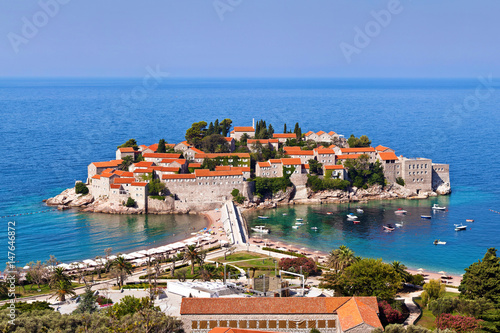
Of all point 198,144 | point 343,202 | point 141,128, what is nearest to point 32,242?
point 198,144

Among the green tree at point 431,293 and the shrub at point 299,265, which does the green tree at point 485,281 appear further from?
the shrub at point 299,265

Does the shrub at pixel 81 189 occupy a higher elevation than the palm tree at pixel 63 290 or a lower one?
higher

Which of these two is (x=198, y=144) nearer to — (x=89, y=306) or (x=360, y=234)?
(x=360, y=234)

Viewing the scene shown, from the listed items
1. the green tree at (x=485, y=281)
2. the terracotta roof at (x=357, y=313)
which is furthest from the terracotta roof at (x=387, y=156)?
the terracotta roof at (x=357, y=313)

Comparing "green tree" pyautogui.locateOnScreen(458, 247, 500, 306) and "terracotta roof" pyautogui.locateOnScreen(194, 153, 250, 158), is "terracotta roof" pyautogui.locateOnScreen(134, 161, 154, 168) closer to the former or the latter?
"terracotta roof" pyautogui.locateOnScreen(194, 153, 250, 158)

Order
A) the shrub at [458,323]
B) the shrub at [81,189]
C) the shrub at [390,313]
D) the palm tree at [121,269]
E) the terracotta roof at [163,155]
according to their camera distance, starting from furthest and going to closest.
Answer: the terracotta roof at [163,155], the shrub at [81,189], the palm tree at [121,269], the shrub at [390,313], the shrub at [458,323]

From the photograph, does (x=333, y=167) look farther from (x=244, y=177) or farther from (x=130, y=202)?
(x=130, y=202)

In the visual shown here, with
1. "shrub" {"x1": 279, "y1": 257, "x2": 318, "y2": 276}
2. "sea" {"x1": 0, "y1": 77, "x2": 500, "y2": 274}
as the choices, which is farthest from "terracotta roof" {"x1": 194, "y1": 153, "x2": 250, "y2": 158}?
"shrub" {"x1": 279, "y1": 257, "x2": 318, "y2": 276}
